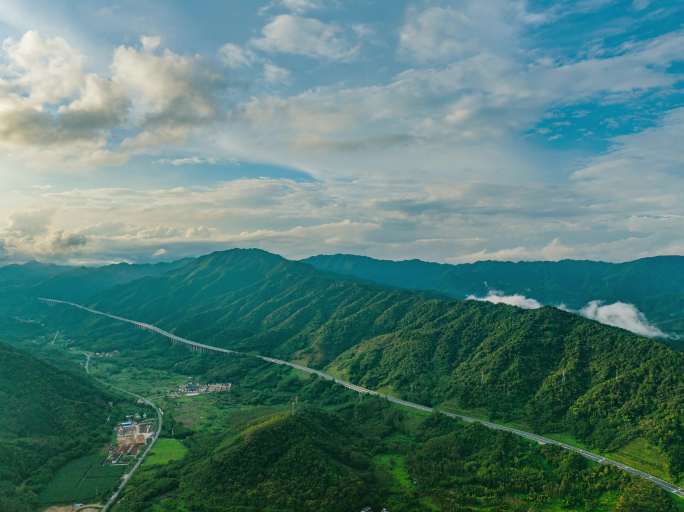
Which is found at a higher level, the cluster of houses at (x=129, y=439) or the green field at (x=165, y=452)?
the green field at (x=165, y=452)

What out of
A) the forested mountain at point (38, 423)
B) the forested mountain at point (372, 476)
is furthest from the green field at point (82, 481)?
the forested mountain at point (372, 476)

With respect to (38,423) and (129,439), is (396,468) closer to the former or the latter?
(129,439)

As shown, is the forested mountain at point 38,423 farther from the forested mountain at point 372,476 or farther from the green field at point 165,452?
the forested mountain at point 372,476

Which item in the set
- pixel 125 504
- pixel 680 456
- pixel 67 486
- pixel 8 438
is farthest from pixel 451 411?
pixel 8 438

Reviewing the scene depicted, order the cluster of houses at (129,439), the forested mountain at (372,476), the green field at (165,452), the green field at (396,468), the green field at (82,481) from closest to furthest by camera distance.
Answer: the forested mountain at (372,476) < the green field at (396,468) < the green field at (82,481) < the green field at (165,452) < the cluster of houses at (129,439)

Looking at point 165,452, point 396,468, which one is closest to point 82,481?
point 165,452

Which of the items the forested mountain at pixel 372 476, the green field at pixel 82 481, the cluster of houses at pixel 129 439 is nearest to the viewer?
the forested mountain at pixel 372 476
